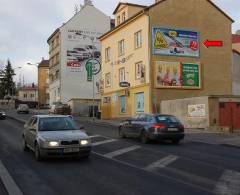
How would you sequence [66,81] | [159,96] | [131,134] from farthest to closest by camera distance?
[66,81]
[159,96]
[131,134]

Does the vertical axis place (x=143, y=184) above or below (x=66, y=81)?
below

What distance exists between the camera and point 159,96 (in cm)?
4191

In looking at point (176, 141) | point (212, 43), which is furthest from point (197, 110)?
point (212, 43)

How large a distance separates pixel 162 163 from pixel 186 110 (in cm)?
2078

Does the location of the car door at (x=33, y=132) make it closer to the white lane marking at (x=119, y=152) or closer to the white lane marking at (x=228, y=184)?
the white lane marking at (x=119, y=152)

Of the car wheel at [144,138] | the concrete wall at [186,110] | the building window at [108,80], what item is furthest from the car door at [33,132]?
the building window at [108,80]

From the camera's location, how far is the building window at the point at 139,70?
140 ft

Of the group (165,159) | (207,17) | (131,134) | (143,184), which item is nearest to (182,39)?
(207,17)

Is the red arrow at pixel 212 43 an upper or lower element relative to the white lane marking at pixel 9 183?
upper

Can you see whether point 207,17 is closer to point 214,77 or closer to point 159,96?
point 214,77

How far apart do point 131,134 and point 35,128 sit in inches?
353

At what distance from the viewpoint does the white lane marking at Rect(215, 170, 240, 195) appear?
952 cm

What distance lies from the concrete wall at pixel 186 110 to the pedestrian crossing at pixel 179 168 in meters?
13.8

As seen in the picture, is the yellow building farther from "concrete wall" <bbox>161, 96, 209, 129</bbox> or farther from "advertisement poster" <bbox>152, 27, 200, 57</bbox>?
"concrete wall" <bbox>161, 96, 209, 129</bbox>
